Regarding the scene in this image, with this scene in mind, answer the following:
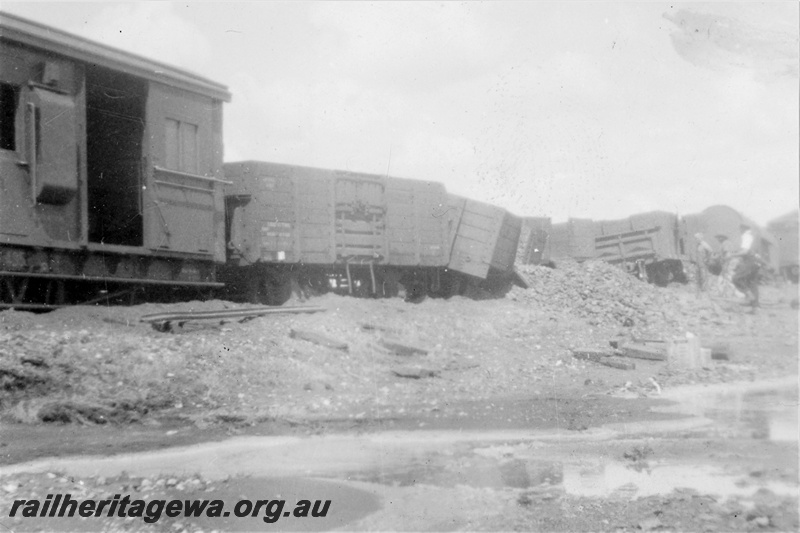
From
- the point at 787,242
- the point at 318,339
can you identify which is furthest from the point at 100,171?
the point at 787,242

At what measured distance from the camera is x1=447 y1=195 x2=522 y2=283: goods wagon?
1648 cm

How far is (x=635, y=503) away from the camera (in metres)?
4.08

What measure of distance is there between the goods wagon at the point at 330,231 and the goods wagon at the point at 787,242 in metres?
21.6

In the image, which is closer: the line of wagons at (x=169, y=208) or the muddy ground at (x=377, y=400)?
the muddy ground at (x=377, y=400)

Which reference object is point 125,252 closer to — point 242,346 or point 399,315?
point 242,346

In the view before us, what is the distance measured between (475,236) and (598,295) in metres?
3.56

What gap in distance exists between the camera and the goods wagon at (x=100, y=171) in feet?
27.2

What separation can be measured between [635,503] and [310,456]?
2.39 m

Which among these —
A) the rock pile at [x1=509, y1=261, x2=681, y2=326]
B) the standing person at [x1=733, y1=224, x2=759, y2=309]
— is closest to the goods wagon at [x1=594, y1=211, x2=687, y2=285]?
the rock pile at [x1=509, y1=261, x2=681, y2=326]

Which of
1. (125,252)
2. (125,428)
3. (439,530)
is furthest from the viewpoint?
(125,252)

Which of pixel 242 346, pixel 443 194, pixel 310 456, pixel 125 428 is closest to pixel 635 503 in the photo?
pixel 310 456

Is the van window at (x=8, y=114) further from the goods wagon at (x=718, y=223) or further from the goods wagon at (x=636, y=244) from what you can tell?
the goods wagon at (x=718, y=223)

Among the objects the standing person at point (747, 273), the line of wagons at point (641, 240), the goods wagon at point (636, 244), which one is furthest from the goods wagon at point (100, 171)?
the goods wagon at point (636, 244)

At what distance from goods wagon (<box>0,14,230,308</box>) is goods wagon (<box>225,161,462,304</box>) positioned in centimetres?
143
